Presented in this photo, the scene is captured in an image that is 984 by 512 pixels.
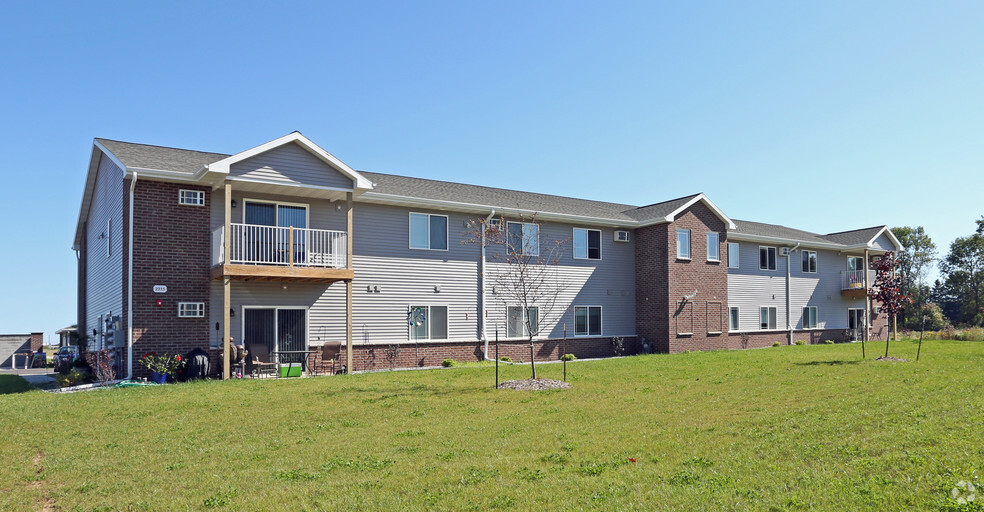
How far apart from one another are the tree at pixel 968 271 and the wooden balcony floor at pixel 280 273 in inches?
2040

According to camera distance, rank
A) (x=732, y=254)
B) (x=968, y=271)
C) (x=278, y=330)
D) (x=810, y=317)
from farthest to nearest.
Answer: (x=968, y=271) < (x=810, y=317) < (x=732, y=254) < (x=278, y=330)

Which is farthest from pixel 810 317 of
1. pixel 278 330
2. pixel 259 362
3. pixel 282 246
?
pixel 259 362

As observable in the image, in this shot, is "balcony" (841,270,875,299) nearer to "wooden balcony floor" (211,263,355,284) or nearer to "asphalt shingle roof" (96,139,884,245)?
"asphalt shingle roof" (96,139,884,245)

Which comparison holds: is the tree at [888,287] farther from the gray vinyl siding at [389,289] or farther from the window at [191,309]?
the window at [191,309]

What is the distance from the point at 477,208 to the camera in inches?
832

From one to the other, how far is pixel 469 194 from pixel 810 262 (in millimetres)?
18145

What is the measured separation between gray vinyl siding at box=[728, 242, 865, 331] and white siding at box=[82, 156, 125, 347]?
71.7 ft

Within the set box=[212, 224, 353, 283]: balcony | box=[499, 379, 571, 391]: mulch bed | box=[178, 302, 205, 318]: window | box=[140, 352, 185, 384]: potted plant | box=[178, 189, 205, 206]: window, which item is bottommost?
box=[499, 379, 571, 391]: mulch bed

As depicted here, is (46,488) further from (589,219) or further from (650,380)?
(589,219)

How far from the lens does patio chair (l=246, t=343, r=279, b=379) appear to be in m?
17.0

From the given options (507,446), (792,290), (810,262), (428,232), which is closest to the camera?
(507,446)

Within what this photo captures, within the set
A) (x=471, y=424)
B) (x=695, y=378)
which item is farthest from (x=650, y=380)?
(x=471, y=424)

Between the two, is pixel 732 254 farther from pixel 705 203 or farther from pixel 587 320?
pixel 587 320

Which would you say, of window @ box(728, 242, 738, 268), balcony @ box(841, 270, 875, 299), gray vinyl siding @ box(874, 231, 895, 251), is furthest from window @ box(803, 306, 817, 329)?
window @ box(728, 242, 738, 268)
